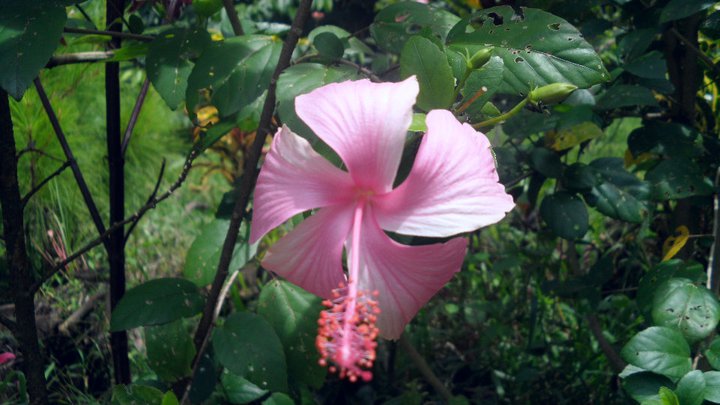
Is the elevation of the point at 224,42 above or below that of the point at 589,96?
above

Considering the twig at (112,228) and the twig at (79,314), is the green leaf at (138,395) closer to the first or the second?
the twig at (112,228)

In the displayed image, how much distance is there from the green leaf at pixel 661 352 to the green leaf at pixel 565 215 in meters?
0.26

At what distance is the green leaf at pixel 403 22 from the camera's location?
2.85 ft

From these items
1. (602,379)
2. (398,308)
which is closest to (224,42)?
(398,308)

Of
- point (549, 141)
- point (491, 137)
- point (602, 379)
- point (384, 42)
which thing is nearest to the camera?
point (491, 137)

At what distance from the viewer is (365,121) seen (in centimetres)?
59

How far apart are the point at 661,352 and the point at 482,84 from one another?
405mm

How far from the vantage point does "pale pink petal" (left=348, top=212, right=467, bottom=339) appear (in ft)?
2.03

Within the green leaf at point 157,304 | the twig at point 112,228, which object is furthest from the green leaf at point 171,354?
the twig at point 112,228

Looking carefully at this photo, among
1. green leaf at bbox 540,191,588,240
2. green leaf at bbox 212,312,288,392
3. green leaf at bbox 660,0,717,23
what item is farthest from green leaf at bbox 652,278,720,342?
green leaf at bbox 212,312,288,392

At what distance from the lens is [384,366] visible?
63.7 inches

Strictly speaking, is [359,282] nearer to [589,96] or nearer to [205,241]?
[205,241]

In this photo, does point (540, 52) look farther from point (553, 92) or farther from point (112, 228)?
point (112, 228)

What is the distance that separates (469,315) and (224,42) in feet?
3.44
